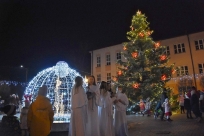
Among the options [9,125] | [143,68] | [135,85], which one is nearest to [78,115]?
[9,125]

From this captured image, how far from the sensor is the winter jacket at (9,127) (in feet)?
14.8

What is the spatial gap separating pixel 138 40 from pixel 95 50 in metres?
19.2

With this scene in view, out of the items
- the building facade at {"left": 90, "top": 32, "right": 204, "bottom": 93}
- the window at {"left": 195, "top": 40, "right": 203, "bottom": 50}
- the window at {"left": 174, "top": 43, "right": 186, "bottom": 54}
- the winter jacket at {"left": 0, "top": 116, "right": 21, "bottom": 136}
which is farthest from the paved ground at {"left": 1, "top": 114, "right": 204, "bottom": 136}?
the window at {"left": 174, "top": 43, "right": 186, "bottom": 54}

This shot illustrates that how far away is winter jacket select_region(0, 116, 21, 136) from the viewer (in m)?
4.51

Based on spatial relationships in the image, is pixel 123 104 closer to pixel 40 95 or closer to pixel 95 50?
pixel 40 95

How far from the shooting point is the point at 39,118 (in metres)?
4.86

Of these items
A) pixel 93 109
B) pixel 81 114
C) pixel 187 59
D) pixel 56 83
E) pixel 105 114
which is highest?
pixel 187 59

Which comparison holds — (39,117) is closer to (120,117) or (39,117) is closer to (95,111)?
(95,111)

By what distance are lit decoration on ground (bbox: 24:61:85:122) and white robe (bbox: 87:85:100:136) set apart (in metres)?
6.04

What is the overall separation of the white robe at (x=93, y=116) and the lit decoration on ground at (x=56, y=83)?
6.04 meters

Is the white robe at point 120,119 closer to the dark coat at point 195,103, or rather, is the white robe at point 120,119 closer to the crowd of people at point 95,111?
the crowd of people at point 95,111

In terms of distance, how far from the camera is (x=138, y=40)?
68.9 feet

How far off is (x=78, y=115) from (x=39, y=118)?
1.58 meters

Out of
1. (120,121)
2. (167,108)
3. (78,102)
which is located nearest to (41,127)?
(78,102)
